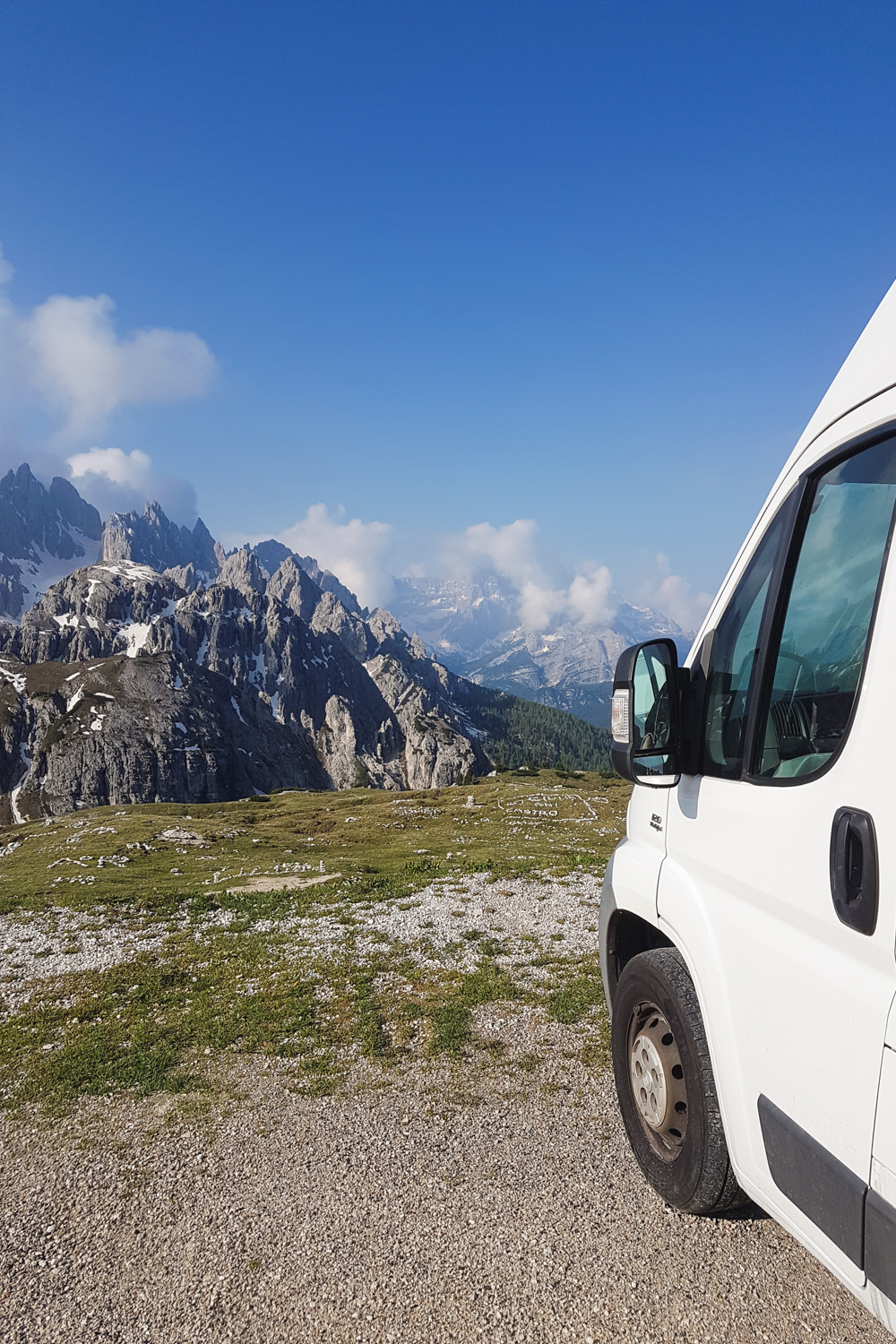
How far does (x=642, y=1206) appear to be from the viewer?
5590 mm

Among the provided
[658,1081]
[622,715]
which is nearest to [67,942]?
[658,1081]

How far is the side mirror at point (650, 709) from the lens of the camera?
4.72m

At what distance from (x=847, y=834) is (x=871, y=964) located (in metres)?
0.59

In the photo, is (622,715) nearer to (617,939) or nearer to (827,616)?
(827,616)

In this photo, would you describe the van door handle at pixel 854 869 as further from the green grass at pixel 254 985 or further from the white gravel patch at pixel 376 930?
the white gravel patch at pixel 376 930

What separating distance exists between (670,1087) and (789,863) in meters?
2.71

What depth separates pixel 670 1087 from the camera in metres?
5.07

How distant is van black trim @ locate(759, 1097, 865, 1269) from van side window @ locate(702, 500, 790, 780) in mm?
1984

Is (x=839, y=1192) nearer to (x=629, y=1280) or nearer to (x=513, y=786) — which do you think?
(x=629, y=1280)

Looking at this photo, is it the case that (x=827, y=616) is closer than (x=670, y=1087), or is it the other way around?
(x=827, y=616)

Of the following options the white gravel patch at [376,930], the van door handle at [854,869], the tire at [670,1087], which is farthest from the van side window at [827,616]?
the white gravel patch at [376,930]

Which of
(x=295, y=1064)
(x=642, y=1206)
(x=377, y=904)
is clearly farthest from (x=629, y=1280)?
(x=377, y=904)

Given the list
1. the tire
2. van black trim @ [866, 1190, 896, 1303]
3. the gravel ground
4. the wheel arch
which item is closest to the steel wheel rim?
the tire

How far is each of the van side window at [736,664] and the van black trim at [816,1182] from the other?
6.51 ft
